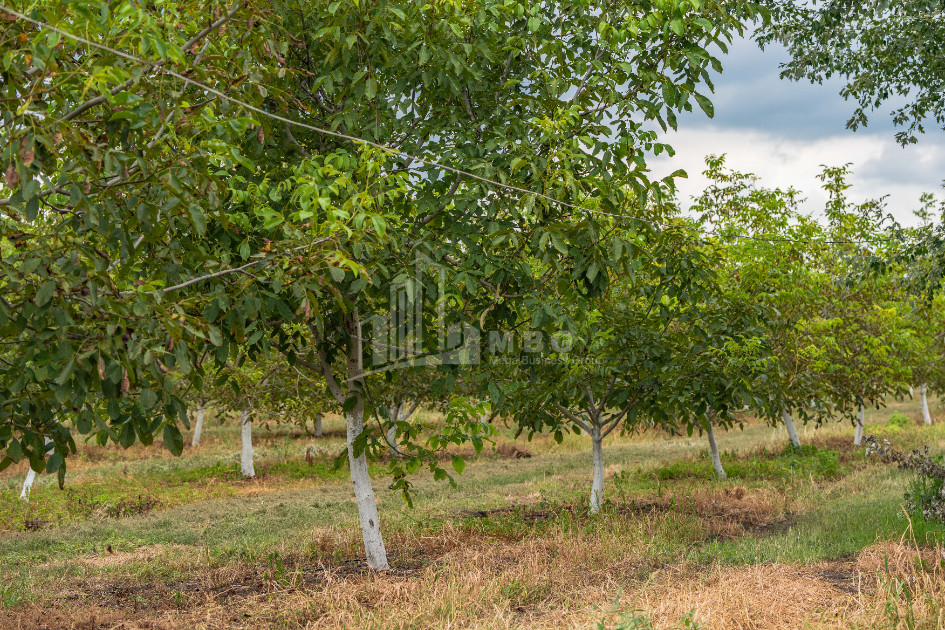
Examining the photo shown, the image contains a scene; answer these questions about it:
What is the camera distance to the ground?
5.52 m

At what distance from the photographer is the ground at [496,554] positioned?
18.1ft

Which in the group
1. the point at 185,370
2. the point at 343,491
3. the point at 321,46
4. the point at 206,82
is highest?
the point at 321,46

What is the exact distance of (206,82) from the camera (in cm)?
Result: 520

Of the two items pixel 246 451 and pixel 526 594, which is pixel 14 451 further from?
pixel 246 451

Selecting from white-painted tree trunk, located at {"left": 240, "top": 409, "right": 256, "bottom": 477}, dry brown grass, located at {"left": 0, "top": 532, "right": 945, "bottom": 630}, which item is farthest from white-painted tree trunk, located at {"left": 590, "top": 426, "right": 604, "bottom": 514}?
white-painted tree trunk, located at {"left": 240, "top": 409, "right": 256, "bottom": 477}

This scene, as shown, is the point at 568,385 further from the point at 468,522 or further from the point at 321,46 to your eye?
the point at 321,46

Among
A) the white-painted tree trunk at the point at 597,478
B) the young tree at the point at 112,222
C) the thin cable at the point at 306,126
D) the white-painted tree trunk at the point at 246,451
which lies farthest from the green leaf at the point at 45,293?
the white-painted tree trunk at the point at 246,451

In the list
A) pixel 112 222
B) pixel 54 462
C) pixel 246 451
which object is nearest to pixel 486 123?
pixel 112 222

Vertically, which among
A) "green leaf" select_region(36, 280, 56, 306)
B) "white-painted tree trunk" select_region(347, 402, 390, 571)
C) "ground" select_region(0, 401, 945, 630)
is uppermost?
"green leaf" select_region(36, 280, 56, 306)

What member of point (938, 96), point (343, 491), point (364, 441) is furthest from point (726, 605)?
point (343, 491)

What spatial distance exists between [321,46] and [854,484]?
38.4 feet

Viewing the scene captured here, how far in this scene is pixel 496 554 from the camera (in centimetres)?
809

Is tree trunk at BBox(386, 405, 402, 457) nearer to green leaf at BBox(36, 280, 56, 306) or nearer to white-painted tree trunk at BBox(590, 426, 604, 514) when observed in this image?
green leaf at BBox(36, 280, 56, 306)

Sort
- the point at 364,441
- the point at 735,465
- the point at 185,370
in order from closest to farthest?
the point at 185,370
the point at 364,441
the point at 735,465
